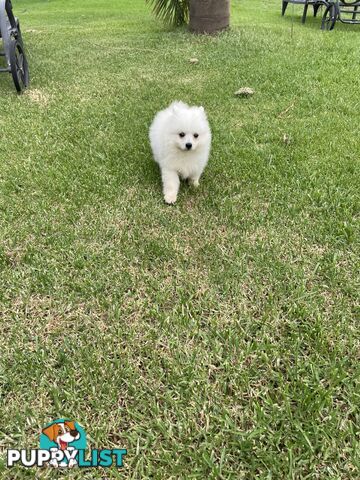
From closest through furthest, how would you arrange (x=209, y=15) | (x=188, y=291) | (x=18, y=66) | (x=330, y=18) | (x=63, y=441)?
(x=63, y=441), (x=188, y=291), (x=18, y=66), (x=209, y=15), (x=330, y=18)

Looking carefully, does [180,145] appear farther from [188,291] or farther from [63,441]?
[63,441]

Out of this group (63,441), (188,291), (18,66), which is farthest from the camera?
(18,66)

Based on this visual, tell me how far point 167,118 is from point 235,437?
76.2 inches

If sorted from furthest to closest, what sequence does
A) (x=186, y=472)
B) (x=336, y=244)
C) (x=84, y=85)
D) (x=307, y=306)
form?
(x=84, y=85), (x=336, y=244), (x=307, y=306), (x=186, y=472)

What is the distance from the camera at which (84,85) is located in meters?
4.74

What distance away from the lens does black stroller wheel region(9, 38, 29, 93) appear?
12.8 feet

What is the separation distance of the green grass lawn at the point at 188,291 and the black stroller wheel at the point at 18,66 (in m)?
0.33

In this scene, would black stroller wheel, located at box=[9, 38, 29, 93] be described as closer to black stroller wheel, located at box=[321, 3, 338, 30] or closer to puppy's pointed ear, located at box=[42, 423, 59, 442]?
puppy's pointed ear, located at box=[42, 423, 59, 442]

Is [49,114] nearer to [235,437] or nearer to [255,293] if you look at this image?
[255,293]

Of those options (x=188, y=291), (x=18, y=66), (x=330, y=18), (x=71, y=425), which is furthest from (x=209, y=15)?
(x=71, y=425)

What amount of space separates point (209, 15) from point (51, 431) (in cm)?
728

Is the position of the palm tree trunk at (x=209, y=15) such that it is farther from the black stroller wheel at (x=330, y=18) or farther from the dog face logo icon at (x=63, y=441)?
the dog face logo icon at (x=63, y=441)

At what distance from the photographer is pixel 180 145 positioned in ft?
7.93

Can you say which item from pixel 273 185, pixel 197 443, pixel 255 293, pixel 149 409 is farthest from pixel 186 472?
pixel 273 185
